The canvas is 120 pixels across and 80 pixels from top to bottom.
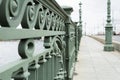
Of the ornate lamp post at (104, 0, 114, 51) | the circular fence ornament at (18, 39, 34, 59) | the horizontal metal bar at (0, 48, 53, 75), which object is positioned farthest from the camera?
the ornate lamp post at (104, 0, 114, 51)

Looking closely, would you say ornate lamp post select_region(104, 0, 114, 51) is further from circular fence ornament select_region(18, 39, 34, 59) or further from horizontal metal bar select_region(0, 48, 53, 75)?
horizontal metal bar select_region(0, 48, 53, 75)

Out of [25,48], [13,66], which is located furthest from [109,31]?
[13,66]

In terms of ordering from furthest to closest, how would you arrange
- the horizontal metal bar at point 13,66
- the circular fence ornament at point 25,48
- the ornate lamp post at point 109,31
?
the ornate lamp post at point 109,31 → the circular fence ornament at point 25,48 → the horizontal metal bar at point 13,66

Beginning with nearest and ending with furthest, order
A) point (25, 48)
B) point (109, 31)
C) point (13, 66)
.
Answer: point (13, 66) → point (25, 48) → point (109, 31)

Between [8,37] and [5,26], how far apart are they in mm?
64

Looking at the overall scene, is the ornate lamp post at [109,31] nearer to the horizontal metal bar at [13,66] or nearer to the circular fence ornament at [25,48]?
the circular fence ornament at [25,48]

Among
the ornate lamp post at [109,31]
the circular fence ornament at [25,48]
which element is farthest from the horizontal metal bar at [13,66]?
the ornate lamp post at [109,31]

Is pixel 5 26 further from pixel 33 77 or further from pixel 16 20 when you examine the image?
pixel 33 77

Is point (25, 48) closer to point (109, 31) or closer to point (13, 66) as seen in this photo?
point (13, 66)

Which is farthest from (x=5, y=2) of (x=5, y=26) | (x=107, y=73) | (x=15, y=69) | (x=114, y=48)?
(x=114, y=48)

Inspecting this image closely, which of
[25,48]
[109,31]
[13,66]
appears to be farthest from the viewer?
[109,31]

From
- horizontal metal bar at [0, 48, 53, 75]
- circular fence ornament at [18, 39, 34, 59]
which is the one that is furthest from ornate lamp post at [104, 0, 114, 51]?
horizontal metal bar at [0, 48, 53, 75]

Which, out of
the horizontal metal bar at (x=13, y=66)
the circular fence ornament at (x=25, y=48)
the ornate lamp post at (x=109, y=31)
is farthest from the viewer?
the ornate lamp post at (x=109, y=31)

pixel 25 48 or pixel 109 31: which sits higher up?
pixel 25 48
